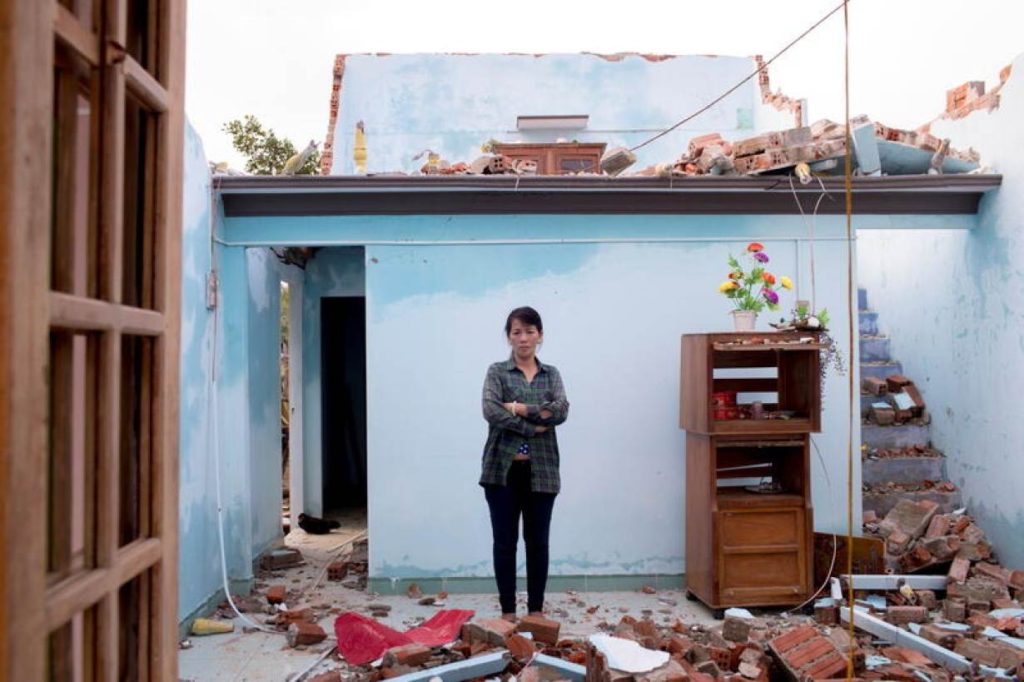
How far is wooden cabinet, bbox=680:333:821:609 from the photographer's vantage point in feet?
19.3

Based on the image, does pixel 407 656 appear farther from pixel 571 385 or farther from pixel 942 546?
pixel 942 546

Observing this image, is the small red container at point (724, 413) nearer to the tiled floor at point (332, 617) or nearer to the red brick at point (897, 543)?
the tiled floor at point (332, 617)

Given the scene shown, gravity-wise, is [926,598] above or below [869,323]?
below

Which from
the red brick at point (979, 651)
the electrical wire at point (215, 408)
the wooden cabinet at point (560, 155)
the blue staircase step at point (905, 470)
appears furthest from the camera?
the wooden cabinet at point (560, 155)

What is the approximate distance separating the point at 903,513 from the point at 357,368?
7.19 meters

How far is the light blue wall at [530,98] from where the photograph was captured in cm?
1183

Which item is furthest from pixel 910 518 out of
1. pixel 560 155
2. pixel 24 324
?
pixel 24 324

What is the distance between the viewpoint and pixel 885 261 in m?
8.93

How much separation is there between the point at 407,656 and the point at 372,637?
0.68 m

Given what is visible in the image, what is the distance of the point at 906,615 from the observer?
544cm

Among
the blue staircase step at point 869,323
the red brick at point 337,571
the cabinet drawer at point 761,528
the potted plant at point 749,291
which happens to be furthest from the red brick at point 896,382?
the red brick at point 337,571

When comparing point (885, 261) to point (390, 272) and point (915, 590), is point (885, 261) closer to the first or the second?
point (915, 590)

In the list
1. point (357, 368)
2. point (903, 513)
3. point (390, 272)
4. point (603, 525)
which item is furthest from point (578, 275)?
point (357, 368)

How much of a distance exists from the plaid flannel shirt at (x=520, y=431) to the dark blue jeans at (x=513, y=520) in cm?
7
